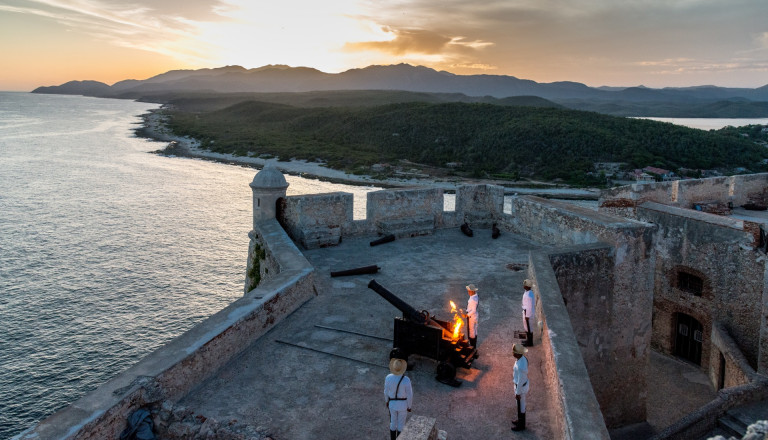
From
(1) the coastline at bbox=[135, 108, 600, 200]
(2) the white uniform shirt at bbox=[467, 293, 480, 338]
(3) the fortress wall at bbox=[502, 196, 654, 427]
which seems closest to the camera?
(2) the white uniform shirt at bbox=[467, 293, 480, 338]

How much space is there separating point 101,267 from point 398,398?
22557 mm

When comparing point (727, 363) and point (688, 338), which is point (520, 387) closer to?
point (727, 363)

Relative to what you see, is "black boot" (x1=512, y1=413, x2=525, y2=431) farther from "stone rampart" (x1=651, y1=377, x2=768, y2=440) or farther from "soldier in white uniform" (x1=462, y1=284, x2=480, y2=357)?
"stone rampart" (x1=651, y1=377, x2=768, y2=440)

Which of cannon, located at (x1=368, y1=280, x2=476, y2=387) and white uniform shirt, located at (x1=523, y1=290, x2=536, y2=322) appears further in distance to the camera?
white uniform shirt, located at (x1=523, y1=290, x2=536, y2=322)

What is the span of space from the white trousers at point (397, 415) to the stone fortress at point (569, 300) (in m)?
0.37

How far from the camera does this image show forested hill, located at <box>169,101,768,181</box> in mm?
57125

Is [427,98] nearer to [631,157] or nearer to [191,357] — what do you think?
[631,157]

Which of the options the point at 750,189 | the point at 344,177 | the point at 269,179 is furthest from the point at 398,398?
the point at 344,177

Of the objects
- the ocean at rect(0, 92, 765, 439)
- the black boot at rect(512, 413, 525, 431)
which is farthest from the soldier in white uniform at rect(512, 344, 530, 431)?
the ocean at rect(0, 92, 765, 439)

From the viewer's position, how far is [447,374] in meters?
6.84

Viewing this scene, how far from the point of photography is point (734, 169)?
52.9m

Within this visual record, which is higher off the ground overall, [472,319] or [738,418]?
[472,319]

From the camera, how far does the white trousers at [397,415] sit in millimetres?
5512

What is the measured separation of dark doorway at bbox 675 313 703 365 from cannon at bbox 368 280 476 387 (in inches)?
423
